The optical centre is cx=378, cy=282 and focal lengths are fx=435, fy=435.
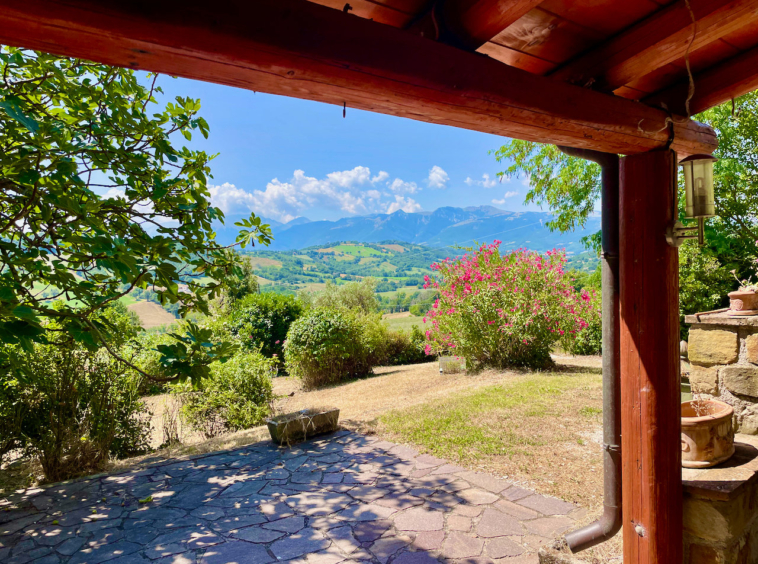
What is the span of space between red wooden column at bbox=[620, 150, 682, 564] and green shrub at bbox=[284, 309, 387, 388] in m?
7.34

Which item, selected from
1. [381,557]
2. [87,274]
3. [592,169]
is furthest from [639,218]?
[592,169]

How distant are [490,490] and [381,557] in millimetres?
1191

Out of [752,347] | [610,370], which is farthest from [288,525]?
[752,347]

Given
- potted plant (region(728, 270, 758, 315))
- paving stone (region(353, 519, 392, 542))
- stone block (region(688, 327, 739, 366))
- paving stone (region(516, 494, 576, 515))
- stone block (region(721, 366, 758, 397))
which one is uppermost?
potted plant (region(728, 270, 758, 315))

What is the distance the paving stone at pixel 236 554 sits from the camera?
103 inches

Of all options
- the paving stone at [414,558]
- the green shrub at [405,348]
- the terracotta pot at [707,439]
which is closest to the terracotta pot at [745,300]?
the terracotta pot at [707,439]

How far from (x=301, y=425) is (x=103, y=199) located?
10.1 ft

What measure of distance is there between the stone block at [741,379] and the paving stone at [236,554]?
128 inches

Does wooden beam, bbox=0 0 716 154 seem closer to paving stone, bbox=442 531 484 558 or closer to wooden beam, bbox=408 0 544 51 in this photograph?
wooden beam, bbox=408 0 544 51

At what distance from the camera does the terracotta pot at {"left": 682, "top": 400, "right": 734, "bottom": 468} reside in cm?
209

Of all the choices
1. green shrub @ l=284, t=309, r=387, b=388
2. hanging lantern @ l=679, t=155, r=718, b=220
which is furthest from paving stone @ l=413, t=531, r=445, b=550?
green shrub @ l=284, t=309, r=387, b=388

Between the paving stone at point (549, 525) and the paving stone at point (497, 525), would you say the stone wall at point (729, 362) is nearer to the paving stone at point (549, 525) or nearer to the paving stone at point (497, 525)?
the paving stone at point (549, 525)

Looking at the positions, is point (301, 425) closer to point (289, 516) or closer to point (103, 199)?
point (289, 516)

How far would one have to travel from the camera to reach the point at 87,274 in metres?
3.22
